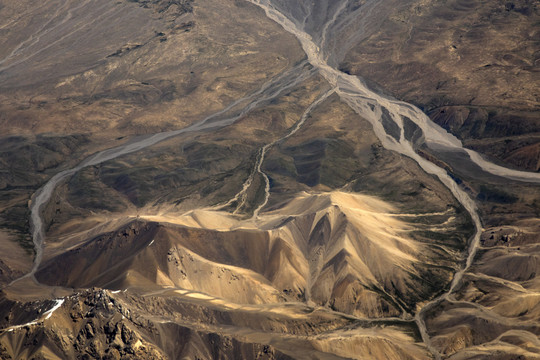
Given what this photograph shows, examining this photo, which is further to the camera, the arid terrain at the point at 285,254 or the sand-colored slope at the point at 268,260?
the sand-colored slope at the point at 268,260

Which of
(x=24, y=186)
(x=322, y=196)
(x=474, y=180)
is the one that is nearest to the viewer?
(x=322, y=196)

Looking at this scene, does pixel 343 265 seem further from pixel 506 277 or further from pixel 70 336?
pixel 70 336

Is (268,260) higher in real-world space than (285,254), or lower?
higher

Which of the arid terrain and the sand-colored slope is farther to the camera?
the sand-colored slope

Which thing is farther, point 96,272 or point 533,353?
point 96,272

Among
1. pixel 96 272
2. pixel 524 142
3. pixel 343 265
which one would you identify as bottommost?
pixel 524 142

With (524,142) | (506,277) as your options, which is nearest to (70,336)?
(506,277)

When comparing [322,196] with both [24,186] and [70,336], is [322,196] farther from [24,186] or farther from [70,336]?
[24,186]

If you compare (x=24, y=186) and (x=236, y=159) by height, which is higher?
(x=24, y=186)

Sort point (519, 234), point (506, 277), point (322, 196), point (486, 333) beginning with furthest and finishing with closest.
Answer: point (322, 196), point (519, 234), point (506, 277), point (486, 333)
